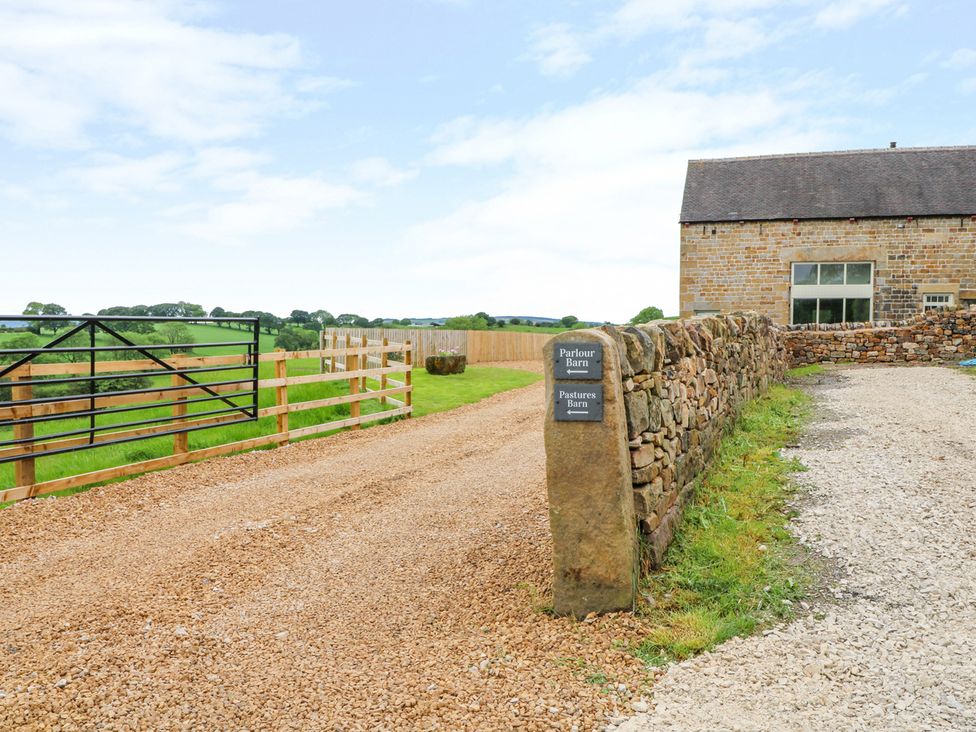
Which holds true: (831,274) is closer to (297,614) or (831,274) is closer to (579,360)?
(579,360)

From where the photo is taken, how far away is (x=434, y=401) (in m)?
16.4

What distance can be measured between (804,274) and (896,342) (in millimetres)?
6017

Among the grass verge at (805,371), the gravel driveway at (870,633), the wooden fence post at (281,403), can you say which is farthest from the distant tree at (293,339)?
the gravel driveway at (870,633)

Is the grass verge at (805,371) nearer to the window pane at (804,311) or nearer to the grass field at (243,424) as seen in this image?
the window pane at (804,311)

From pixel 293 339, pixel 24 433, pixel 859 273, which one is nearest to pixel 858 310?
pixel 859 273

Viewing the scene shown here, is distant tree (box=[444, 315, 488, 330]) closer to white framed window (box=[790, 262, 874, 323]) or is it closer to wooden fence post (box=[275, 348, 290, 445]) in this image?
white framed window (box=[790, 262, 874, 323])

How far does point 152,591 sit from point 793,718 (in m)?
4.24

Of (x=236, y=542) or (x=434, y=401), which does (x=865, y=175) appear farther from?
(x=236, y=542)

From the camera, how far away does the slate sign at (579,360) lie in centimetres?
450

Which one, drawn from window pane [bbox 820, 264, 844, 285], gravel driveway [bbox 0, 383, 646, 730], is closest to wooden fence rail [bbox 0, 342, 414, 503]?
gravel driveway [bbox 0, 383, 646, 730]

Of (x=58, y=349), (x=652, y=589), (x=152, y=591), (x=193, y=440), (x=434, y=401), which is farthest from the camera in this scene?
(x=434, y=401)

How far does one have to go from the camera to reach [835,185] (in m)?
26.8

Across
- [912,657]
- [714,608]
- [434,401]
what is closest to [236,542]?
[714,608]

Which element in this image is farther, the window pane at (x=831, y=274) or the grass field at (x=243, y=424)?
the window pane at (x=831, y=274)
